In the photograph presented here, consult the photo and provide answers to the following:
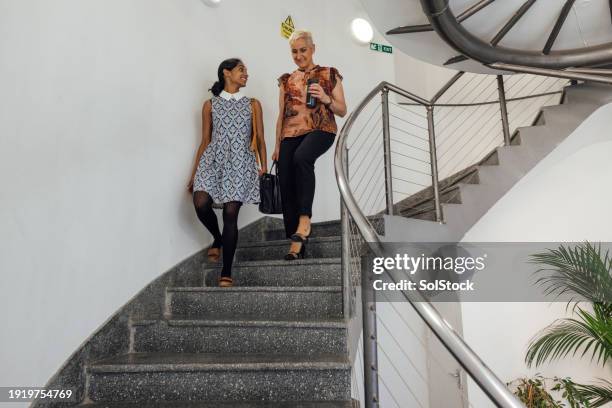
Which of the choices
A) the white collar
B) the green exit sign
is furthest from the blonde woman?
the green exit sign

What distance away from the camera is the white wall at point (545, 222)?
342 cm

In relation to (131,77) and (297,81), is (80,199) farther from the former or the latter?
(297,81)

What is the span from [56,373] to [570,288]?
10.9ft

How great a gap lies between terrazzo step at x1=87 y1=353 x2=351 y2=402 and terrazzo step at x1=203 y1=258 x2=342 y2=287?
0.57 metres

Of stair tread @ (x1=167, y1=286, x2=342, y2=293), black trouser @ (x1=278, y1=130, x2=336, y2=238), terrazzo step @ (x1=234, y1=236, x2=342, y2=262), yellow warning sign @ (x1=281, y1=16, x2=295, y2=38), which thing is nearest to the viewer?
stair tread @ (x1=167, y1=286, x2=342, y2=293)

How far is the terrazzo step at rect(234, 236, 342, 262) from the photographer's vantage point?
251cm

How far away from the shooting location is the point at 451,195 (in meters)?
3.04

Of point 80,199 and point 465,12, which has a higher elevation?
point 465,12

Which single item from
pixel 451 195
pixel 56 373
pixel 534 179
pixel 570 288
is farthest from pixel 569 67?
pixel 56 373

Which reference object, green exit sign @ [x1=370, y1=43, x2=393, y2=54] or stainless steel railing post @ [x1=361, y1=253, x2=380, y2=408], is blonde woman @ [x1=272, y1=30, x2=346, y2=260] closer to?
stainless steel railing post @ [x1=361, y1=253, x2=380, y2=408]

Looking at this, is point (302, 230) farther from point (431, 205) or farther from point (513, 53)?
point (513, 53)

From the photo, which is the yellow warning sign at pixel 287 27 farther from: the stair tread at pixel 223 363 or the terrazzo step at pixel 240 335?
the stair tread at pixel 223 363

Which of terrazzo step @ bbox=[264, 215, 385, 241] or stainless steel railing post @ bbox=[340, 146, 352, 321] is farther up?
terrazzo step @ bbox=[264, 215, 385, 241]

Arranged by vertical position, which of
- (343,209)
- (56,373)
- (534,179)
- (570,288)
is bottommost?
(56,373)
